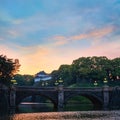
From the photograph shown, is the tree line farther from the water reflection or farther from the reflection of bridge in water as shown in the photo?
the reflection of bridge in water

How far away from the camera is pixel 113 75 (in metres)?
177

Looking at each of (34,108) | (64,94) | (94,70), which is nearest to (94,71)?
(94,70)

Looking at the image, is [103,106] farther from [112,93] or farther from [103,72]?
[103,72]

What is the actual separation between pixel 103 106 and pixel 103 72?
50903 millimetres

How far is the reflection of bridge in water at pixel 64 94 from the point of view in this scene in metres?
115

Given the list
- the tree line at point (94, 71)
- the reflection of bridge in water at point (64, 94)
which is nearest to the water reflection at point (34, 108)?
the reflection of bridge in water at point (64, 94)

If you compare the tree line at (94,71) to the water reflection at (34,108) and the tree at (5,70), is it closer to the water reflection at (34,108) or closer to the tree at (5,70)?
the water reflection at (34,108)

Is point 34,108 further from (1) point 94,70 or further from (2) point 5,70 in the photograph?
(1) point 94,70

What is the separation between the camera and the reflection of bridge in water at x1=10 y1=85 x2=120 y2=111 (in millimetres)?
115000

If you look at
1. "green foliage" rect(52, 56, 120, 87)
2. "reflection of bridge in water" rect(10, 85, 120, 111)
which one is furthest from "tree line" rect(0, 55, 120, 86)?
"reflection of bridge in water" rect(10, 85, 120, 111)

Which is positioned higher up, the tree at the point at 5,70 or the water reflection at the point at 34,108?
the tree at the point at 5,70

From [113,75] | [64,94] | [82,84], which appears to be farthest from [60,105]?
[113,75]

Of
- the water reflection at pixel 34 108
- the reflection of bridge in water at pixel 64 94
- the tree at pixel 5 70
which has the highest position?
the tree at pixel 5 70

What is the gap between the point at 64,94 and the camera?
121 m
